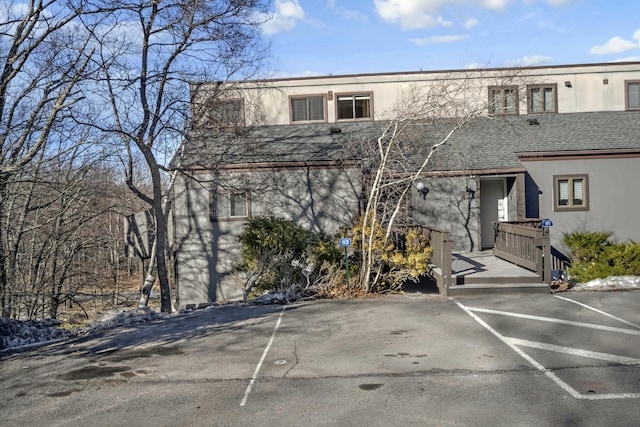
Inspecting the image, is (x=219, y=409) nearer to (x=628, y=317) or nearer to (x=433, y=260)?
(x=628, y=317)

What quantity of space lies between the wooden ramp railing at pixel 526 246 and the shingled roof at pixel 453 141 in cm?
253

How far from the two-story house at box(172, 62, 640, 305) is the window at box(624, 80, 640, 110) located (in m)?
0.04

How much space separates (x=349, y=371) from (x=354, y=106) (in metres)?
15.3

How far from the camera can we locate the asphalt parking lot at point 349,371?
555cm

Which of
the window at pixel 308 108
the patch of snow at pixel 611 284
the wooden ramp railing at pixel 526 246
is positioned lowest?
the patch of snow at pixel 611 284

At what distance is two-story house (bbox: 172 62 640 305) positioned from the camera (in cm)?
1672

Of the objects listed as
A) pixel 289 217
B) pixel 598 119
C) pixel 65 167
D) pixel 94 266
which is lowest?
pixel 94 266

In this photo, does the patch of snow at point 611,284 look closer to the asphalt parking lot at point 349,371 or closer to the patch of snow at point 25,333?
the asphalt parking lot at point 349,371

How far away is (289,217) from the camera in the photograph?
16.9 metres

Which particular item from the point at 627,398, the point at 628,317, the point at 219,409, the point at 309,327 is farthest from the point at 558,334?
the point at 219,409

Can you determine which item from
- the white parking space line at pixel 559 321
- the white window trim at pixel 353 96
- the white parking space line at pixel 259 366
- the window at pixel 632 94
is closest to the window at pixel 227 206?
the white window trim at pixel 353 96

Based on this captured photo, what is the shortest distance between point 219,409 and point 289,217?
37.1 ft

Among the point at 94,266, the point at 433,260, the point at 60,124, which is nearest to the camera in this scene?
the point at 60,124

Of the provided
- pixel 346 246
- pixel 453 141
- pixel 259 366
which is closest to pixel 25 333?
pixel 259 366
